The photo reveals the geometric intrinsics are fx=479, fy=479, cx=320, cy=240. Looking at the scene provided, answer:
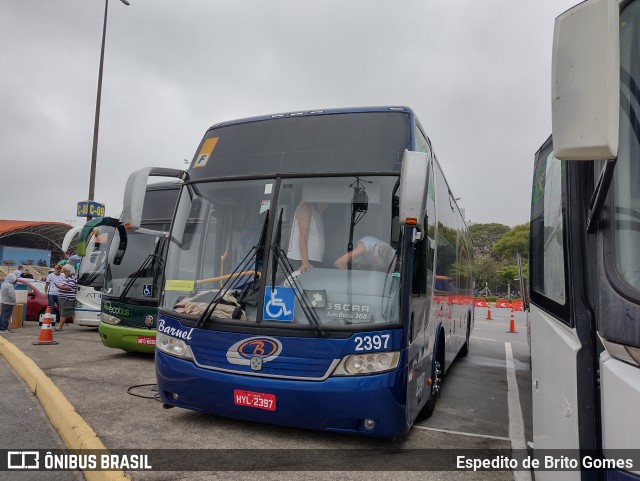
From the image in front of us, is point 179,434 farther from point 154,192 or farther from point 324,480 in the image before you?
point 154,192

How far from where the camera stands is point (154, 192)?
9.23 metres

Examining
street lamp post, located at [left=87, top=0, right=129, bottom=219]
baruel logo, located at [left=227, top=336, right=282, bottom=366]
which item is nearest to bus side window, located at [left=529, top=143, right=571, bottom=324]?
baruel logo, located at [left=227, top=336, right=282, bottom=366]

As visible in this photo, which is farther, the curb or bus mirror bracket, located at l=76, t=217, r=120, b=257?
bus mirror bracket, located at l=76, t=217, r=120, b=257

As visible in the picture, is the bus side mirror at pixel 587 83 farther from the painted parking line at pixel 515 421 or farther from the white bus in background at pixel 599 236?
the painted parking line at pixel 515 421

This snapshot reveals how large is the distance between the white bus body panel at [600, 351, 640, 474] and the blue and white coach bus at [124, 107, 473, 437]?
217 cm

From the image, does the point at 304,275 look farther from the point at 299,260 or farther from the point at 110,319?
the point at 110,319

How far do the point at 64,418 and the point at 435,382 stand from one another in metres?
4.17

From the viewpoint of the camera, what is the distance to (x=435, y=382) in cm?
598

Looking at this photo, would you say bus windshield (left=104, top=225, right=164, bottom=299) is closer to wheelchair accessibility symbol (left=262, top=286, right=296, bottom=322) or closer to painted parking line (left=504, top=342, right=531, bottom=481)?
wheelchair accessibility symbol (left=262, top=286, right=296, bottom=322)

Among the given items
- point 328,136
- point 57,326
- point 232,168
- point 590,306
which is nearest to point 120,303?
point 232,168

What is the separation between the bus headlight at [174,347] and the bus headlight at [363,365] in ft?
4.86

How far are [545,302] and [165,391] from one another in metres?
3.60

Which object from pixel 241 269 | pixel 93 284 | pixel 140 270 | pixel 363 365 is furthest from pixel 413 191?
pixel 93 284

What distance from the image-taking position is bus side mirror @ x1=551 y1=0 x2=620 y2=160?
67.4 inches
